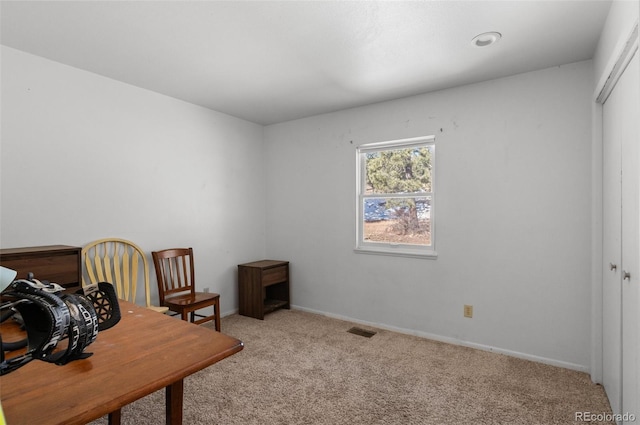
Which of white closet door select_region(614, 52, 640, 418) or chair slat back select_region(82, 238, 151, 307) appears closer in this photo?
white closet door select_region(614, 52, 640, 418)

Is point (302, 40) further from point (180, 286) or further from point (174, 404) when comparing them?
point (180, 286)

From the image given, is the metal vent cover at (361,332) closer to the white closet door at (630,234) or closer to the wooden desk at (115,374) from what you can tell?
the white closet door at (630,234)

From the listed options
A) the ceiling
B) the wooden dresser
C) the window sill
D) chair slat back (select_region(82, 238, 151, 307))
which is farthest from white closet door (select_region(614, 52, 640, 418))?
chair slat back (select_region(82, 238, 151, 307))

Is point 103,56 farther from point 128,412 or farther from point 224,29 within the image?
point 128,412

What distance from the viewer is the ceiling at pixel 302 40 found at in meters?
1.97

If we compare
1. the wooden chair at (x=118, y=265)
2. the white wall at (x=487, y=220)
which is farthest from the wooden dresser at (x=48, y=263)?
the white wall at (x=487, y=220)

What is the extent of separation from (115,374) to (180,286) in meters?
2.58

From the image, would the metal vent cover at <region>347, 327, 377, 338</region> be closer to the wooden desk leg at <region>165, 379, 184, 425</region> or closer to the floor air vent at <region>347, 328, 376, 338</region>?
the floor air vent at <region>347, 328, 376, 338</region>

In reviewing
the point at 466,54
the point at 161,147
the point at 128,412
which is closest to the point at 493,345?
the point at 466,54

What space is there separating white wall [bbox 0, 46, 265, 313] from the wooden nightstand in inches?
7.8

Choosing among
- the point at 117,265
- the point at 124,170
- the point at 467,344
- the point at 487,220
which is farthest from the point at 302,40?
the point at 467,344

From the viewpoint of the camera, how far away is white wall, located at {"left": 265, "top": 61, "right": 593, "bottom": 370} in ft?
8.66

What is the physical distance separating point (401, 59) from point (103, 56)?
87.1 inches

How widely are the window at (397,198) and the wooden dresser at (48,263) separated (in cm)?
251
